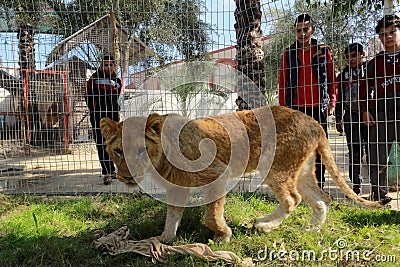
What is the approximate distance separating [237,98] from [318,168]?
1.78m

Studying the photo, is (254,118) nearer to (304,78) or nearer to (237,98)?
(304,78)

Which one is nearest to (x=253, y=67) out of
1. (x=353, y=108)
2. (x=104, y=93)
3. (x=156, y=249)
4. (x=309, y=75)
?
(x=309, y=75)

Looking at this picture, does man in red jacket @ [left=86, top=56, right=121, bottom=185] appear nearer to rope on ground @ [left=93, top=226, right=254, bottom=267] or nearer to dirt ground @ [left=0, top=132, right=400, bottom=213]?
dirt ground @ [left=0, top=132, right=400, bottom=213]

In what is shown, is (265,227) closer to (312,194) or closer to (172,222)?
(312,194)

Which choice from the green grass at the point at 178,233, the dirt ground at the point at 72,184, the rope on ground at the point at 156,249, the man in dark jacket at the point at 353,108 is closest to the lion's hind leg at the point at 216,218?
the green grass at the point at 178,233

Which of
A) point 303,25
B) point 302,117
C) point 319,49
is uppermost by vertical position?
point 303,25

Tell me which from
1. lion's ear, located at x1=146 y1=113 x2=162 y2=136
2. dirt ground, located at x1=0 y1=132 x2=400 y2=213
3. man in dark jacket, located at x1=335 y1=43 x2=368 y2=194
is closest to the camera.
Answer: lion's ear, located at x1=146 y1=113 x2=162 y2=136

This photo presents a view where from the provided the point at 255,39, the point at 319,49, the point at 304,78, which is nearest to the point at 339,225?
the point at 304,78

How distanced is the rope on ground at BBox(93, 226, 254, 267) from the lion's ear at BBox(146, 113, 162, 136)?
3.63ft

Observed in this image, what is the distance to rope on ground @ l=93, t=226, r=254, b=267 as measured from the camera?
122 inches

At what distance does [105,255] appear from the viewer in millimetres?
3422

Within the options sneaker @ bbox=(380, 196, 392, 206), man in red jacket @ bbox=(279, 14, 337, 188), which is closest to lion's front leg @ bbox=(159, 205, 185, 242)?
man in red jacket @ bbox=(279, 14, 337, 188)

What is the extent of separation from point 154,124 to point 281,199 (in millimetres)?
1643

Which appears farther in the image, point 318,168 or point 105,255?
point 318,168
